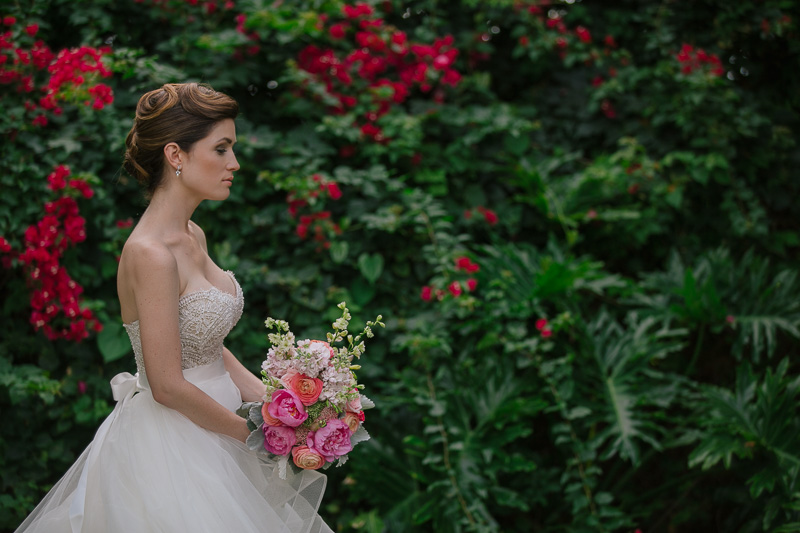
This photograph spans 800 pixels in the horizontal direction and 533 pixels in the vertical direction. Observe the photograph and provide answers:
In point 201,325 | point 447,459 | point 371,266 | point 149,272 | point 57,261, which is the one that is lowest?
point 447,459

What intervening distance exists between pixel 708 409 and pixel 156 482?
108 inches

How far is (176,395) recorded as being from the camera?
1.72 m

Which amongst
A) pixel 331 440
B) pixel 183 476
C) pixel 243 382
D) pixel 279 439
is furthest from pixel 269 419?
pixel 243 382

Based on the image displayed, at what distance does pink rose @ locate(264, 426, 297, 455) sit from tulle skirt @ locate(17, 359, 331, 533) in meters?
0.15

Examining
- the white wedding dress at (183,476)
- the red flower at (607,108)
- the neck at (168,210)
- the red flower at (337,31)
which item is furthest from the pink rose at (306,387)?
the red flower at (607,108)

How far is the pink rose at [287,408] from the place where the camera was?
166 centimetres

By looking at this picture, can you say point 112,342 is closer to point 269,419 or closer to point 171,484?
point 171,484

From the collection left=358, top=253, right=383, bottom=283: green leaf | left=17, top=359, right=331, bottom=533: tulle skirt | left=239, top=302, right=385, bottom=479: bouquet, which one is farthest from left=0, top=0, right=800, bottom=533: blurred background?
left=239, top=302, right=385, bottom=479: bouquet

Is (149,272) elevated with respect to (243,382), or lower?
elevated

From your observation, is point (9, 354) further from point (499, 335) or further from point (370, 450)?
point (499, 335)

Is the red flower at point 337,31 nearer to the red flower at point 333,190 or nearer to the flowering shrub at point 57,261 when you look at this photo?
the red flower at point 333,190

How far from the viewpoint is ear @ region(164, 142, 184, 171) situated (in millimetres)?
1823

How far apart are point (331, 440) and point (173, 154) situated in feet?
2.79

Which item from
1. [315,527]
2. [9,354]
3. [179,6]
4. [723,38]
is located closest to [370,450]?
[315,527]
